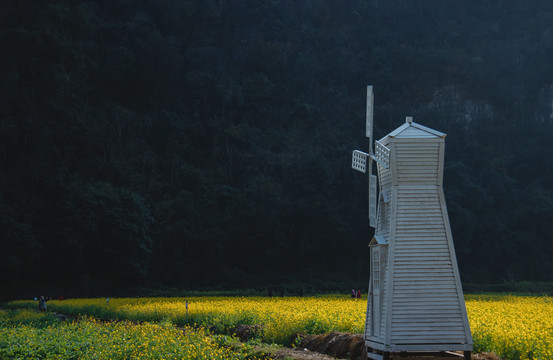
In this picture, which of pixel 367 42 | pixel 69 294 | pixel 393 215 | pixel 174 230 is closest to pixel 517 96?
pixel 367 42

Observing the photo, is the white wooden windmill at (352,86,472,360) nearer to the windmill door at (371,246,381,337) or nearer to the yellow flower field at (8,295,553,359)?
the windmill door at (371,246,381,337)

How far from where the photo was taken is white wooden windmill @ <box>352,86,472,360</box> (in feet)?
45.1

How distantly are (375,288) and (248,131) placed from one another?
56.6 metres

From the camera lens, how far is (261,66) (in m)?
76.1

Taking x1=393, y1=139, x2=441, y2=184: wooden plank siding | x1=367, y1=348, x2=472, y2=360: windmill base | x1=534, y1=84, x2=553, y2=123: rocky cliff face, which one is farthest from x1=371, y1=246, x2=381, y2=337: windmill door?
x1=534, y1=84, x2=553, y2=123: rocky cliff face

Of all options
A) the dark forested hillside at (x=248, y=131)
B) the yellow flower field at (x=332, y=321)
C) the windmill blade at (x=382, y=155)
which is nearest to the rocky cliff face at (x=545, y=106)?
the dark forested hillside at (x=248, y=131)

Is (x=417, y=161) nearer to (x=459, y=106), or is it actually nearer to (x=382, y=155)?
(x=382, y=155)

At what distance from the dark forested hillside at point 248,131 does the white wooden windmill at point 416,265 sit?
130 ft

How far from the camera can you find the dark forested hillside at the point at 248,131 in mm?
54062

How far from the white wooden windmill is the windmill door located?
0.07ft

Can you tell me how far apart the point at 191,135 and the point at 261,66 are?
1186 cm

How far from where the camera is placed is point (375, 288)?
14.9 m

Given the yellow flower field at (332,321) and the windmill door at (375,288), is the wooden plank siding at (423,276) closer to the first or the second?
the windmill door at (375,288)

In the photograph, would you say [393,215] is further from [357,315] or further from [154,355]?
[357,315]
